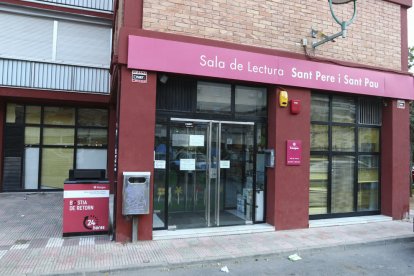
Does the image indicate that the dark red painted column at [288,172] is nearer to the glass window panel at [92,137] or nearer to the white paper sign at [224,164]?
the white paper sign at [224,164]

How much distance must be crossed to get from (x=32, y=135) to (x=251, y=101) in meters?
8.37

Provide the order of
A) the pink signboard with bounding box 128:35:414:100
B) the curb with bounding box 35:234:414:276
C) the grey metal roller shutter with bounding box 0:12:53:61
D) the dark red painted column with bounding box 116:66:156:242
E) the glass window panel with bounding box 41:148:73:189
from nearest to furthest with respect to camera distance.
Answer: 1. the curb with bounding box 35:234:414:276
2. the dark red painted column with bounding box 116:66:156:242
3. the pink signboard with bounding box 128:35:414:100
4. the grey metal roller shutter with bounding box 0:12:53:61
5. the glass window panel with bounding box 41:148:73:189

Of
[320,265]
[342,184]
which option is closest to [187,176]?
[320,265]

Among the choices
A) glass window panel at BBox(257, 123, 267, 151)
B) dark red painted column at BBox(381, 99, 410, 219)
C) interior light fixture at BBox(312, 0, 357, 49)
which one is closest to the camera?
interior light fixture at BBox(312, 0, 357, 49)

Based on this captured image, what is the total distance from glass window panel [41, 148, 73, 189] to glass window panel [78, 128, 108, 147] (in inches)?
22.5

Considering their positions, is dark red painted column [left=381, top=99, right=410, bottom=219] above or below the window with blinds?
below

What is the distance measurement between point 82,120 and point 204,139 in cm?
706

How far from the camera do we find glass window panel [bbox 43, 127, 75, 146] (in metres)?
12.0

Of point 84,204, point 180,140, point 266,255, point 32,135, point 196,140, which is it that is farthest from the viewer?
point 32,135

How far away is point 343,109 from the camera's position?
837cm

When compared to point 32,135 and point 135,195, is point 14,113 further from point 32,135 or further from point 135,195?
point 135,195

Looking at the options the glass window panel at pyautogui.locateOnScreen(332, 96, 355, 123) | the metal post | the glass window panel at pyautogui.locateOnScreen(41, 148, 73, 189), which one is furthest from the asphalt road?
the glass window panel at pyautogui.locateOnScreen(41, 148, 73, 189)

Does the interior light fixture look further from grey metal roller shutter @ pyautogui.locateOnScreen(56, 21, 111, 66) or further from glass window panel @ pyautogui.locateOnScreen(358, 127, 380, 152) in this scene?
grey metal roller shutter @ pyautogui.locateOnScreen(56, 21, 111, 66)

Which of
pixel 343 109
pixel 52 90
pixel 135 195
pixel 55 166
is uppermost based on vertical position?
pixel 52 90
